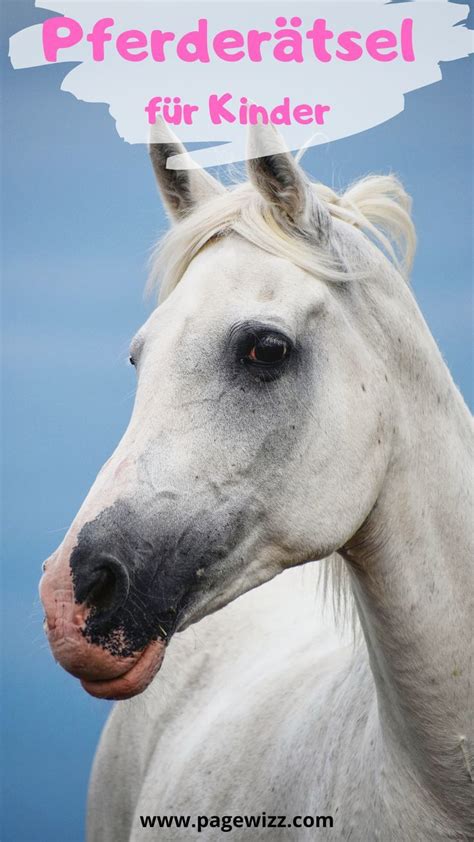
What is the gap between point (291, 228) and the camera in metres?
1.50

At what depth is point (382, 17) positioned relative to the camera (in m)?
1.92

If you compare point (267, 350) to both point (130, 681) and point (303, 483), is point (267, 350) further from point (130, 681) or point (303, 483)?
point (130, 681)

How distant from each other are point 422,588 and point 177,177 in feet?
2.77

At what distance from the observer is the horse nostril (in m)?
1.27

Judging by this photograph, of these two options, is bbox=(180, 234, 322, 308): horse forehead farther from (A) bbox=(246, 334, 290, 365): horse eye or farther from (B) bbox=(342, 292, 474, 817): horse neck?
(B) bbox=(342, 292, 474, 817): horse neck

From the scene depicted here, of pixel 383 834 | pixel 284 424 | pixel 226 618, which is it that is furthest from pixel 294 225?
pixel 226 618

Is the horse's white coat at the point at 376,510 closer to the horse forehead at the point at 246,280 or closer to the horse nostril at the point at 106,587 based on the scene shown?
the horse forehead at the point at 246,280

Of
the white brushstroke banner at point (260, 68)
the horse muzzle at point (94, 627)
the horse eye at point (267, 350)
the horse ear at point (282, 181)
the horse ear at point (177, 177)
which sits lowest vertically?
the horse muzzle at point (94, 627)

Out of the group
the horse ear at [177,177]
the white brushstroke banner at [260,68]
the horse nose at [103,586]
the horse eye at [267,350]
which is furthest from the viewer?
the white brushstroke banner at [260,68]

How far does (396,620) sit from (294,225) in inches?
25.0

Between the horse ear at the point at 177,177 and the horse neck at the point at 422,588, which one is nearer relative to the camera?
the horse neck at the point at 422,588

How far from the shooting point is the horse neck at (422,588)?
146 centimetres

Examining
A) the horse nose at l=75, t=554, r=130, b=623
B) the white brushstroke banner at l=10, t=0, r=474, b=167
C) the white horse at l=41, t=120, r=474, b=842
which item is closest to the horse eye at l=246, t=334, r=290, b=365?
the white horse at l=41, t=120, r=474, b=842

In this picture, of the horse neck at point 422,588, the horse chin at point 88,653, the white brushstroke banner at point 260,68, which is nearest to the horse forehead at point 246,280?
the horse neck at point 422,588
